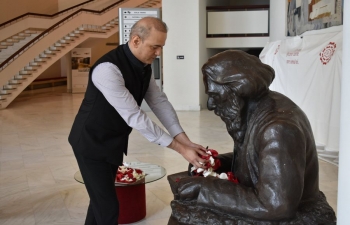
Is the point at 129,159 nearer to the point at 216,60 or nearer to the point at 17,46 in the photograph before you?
the point at 216,60

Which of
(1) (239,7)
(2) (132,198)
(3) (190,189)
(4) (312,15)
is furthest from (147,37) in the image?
(1) (239,7)

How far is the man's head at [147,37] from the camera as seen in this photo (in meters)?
2.48

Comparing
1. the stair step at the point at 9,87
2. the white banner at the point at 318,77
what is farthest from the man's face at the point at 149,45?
the stair step at the point at 9,87

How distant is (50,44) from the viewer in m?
17.3

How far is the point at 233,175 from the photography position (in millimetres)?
1758

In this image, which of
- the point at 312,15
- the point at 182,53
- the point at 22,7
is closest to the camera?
the point at 312,15

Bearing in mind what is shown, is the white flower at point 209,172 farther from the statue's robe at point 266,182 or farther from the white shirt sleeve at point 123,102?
the white shirt sleeve at point 123,102

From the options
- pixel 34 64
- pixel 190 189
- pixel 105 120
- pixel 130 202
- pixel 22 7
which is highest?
pixel 22 7

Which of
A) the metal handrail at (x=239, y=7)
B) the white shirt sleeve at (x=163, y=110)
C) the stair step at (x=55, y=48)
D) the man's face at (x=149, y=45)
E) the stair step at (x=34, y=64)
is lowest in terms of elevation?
the white shirt sleeve at (x=163, y=110)

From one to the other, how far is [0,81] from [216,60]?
14403 millimetres

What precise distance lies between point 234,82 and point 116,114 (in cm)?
137

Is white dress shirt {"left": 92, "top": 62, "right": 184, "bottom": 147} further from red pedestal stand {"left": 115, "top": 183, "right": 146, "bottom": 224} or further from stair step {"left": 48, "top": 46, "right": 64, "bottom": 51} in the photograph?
stair step {"left": 48, "top": 46, "right": 64, "bottom": 51}

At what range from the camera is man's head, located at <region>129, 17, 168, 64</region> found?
8.13ft

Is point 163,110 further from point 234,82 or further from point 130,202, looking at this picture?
point 130,202
